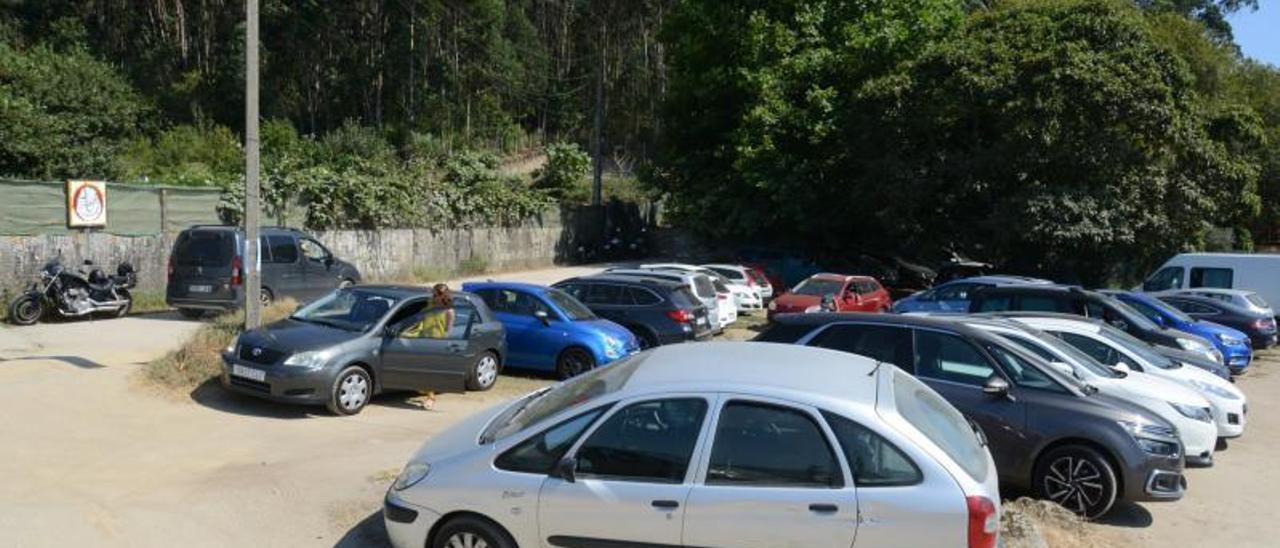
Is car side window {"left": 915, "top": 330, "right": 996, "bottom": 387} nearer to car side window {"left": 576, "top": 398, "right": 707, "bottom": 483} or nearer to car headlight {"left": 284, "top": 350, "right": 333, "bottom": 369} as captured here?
car side window {"left": 576, "top": 398, "right": 707, "bottom": 483}

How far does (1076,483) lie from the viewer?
Answer: 811 centimetres

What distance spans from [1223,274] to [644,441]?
25.6 metres

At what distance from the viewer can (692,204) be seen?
3797 centimetres

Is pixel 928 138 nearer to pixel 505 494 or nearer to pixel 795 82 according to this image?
pixel 795 82

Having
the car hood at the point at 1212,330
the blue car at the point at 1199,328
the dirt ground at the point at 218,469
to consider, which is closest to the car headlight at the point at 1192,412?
the dirt ground at the point at 218,469

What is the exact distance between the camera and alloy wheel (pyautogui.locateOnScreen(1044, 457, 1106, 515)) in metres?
8.07

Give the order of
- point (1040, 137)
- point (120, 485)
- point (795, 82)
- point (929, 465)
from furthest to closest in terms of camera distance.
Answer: point (795, 82) → point (1040, 137) → point (120, 485) → point (929, 465)

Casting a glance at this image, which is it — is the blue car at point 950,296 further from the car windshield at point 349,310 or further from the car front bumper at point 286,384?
the car front bumper at point 286,384

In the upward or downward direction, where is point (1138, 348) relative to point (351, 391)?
upward

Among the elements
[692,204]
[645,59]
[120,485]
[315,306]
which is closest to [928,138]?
[692,204]

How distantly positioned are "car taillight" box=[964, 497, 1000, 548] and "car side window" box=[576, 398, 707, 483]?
4.70ft

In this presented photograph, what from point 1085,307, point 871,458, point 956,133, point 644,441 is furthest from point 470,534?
point 956,133

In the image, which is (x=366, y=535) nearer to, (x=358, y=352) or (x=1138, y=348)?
(x=358, y=352)

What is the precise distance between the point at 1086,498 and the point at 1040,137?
78.0 feet
